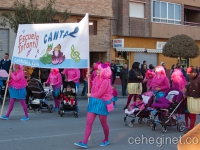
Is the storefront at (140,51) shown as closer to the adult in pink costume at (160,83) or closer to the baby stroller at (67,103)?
the baby stroller at (67,103)

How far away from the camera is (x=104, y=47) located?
2948 centimetres

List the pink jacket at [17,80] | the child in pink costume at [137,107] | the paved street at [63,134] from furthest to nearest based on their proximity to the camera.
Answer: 1. the pink jacket at [17,80]
2. the child in pink costume at [137,107]
3. the paved street at [63,134]

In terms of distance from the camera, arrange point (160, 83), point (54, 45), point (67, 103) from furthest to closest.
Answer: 1. point (67, 103)
2. point (160, 83)
3. point (54, 45)

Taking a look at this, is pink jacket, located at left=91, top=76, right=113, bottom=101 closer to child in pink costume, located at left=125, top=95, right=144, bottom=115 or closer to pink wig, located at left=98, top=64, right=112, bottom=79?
pink wig, located at left=98, top=64, right=112, bottom=79

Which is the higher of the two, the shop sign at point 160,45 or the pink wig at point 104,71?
the shop sign at point 160,45

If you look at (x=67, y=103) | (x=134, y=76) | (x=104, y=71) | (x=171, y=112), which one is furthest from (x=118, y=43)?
(x=104, y=71)

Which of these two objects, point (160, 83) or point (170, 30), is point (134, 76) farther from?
point (170, 30)

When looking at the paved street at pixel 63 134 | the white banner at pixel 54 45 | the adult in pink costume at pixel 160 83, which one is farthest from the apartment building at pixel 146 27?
the white banner at pixel 54 45

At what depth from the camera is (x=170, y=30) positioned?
3412 cm

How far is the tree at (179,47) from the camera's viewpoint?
3058 cm

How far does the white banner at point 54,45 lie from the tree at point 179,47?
20.0 metres

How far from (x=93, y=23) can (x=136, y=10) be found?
14.3 ft

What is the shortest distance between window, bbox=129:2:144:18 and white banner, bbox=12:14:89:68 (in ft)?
65.8

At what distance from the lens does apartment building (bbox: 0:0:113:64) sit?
79.3 ft
